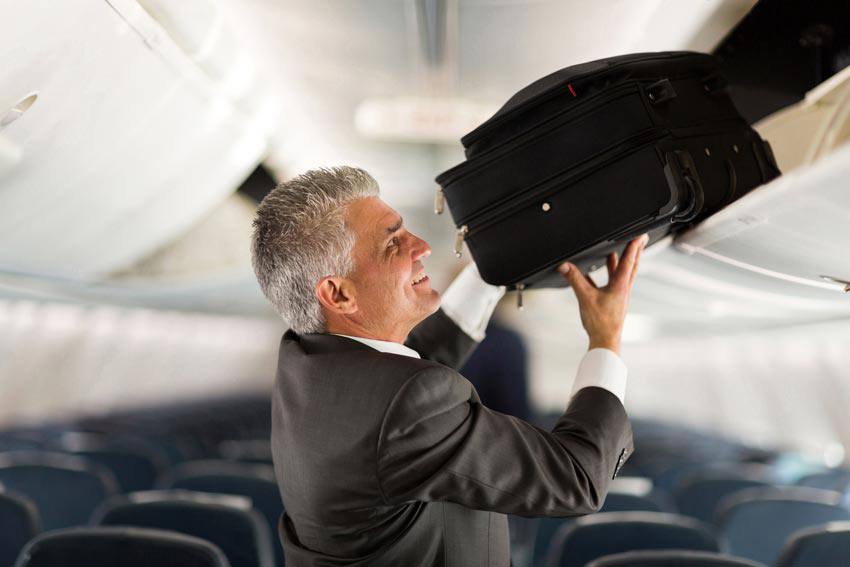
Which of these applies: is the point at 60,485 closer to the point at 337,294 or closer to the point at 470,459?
the point at 337,294

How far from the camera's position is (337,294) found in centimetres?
208

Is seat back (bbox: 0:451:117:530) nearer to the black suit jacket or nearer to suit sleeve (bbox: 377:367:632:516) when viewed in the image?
the black suit jacket

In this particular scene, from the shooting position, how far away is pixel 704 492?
577 cm

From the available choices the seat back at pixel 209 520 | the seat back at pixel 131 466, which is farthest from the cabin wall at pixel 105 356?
the seat back at pixel 209 520

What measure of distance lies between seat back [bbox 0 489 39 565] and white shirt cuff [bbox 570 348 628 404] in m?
2.45

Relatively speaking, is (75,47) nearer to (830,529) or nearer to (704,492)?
(830,529)

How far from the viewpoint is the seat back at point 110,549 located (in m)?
2.70

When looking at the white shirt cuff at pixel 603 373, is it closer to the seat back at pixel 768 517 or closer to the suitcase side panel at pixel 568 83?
the suitcase side panel at pixel 568 83

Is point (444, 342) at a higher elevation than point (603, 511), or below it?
higher

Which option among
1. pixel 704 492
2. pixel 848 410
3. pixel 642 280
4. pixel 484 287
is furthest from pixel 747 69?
pixel 848 410

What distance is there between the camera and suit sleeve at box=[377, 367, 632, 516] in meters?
1.85

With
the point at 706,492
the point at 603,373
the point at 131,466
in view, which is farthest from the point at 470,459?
the point at 131,466

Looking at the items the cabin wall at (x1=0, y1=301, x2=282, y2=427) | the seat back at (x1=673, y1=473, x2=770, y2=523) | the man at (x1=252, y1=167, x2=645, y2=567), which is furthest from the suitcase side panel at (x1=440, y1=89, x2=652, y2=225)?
the cabin wall at (x1=0, y1=301, x2=282, y2=427)

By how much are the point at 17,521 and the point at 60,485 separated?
1486 mm
